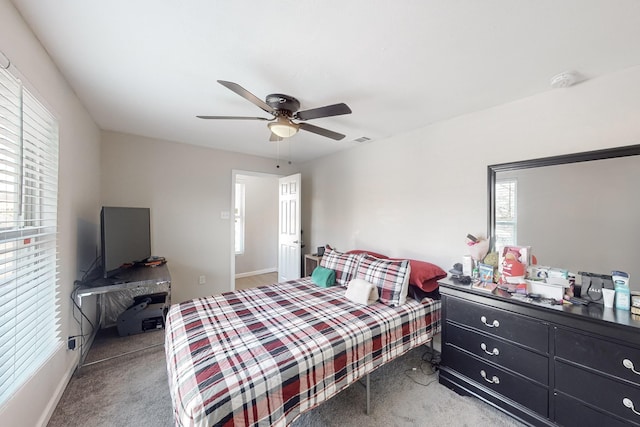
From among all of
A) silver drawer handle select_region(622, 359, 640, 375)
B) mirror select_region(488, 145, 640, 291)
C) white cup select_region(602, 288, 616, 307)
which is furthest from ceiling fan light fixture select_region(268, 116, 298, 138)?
silver drawer handle select_region(622, 359, 640, 375)

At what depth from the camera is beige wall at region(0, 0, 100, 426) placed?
1.27 m

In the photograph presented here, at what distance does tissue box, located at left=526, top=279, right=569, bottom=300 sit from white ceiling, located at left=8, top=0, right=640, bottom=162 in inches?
58.1

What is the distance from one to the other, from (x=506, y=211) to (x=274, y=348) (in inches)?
86.8

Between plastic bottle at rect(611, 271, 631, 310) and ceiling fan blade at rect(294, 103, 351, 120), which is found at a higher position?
ceiling fan blade at rect(294, 103, 351, 120)

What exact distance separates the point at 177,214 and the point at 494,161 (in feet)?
13.0

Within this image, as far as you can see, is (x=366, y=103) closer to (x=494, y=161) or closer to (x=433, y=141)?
(x=433, y=141)

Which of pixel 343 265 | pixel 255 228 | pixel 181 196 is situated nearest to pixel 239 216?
pixel 255 228

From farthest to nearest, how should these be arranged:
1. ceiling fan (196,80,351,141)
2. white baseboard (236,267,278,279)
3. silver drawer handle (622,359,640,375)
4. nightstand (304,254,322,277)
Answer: white baseboard (236,267,278,279)
nightstand (304,254,322,277)
ceiling fan (196,80,351,141)
silver drawer handle (622,359,640,375)

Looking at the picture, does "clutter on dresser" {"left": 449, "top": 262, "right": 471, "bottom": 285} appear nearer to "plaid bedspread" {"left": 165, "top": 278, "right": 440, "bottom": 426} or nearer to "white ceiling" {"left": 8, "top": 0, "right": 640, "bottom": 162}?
"plaid bedspread" {"left": 165, "top": 278, "right": 440, "bottom": 426}

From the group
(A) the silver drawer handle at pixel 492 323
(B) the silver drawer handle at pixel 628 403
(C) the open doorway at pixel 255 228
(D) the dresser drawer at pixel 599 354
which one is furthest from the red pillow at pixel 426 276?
(C) the open doorway at pixel 255 228

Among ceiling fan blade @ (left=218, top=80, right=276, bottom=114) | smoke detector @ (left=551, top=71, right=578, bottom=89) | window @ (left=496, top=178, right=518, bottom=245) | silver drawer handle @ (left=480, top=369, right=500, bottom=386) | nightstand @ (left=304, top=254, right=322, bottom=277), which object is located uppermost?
smoke detector @ (left=551, top=71, right=578, bottom=89)

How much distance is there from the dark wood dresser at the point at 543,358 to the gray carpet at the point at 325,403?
164 millimetres

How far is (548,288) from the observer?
1.63 m

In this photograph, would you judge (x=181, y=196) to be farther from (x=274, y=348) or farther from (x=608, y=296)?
(x=608, y=296)
